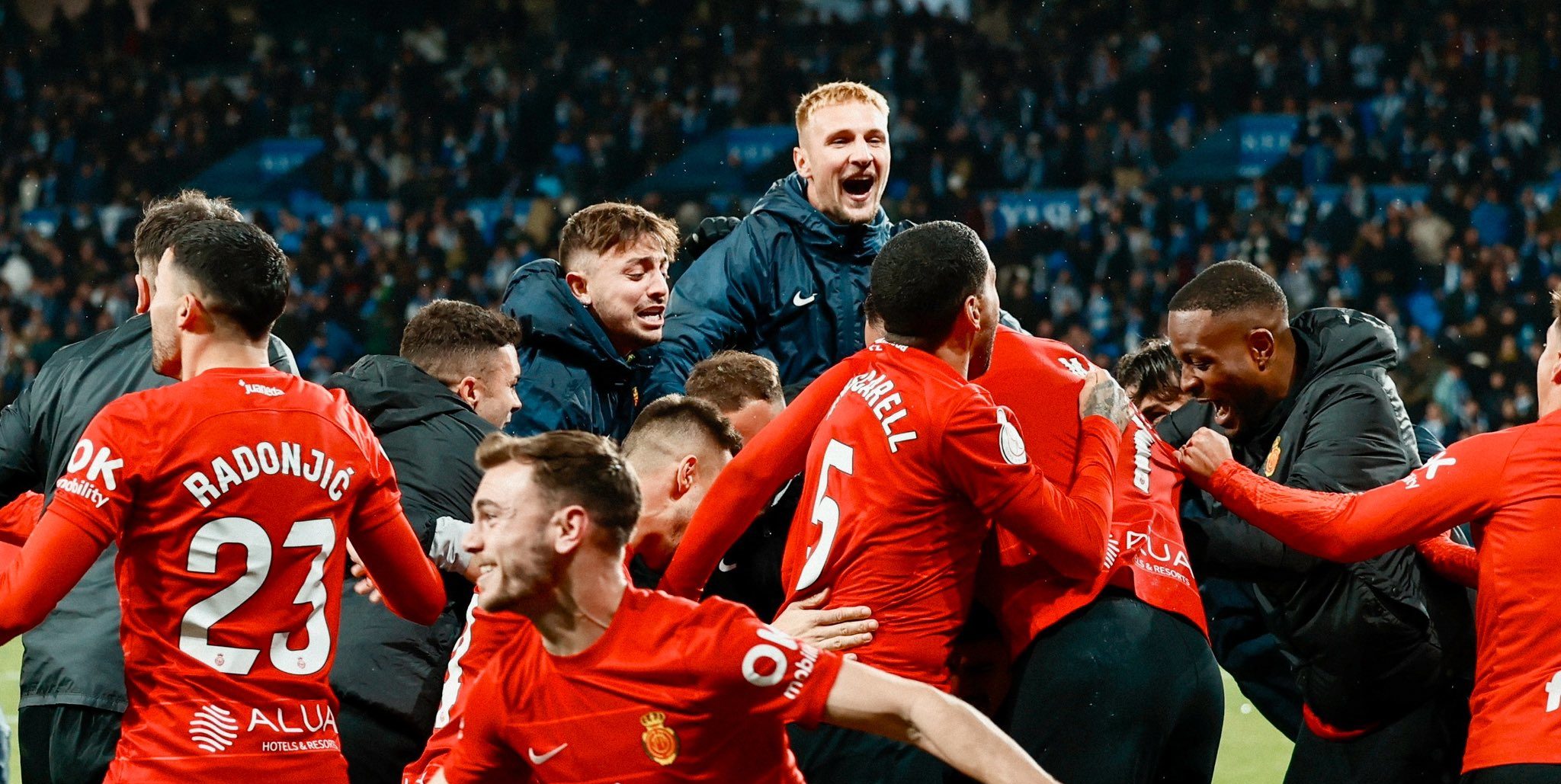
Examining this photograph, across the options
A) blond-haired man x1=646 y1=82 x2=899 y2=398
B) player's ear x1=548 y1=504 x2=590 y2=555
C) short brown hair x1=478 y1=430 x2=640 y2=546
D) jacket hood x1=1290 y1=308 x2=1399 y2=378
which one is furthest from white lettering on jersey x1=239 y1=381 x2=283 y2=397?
jacket hood x1=1290 y1=308 x2=1399 y2=378

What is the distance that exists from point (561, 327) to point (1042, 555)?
2.17 m

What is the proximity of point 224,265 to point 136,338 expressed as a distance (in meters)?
0.92

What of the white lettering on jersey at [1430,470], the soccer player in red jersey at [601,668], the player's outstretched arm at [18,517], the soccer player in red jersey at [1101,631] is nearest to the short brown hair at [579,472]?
the soccer player in red jersey at [601,668]

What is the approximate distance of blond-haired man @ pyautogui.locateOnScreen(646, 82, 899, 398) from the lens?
577 centimetres

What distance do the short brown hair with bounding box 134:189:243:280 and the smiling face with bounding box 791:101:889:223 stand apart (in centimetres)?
216

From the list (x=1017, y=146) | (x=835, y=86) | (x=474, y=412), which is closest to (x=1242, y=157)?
(x=1017, y=146)

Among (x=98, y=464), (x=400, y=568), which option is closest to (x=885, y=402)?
(x=400, y=568)

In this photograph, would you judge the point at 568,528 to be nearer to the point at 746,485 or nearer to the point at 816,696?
the point at 816,696

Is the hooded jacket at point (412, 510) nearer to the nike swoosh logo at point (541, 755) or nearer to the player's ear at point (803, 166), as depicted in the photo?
the nike swoosh logo at point (541, 755)

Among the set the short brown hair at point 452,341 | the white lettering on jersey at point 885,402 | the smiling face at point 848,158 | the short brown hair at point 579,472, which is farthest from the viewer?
the smiling face at point 848,158

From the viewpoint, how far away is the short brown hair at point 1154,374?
5.92m

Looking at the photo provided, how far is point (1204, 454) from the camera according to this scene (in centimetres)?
435

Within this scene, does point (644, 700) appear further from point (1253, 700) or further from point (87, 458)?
point (1253, 700)

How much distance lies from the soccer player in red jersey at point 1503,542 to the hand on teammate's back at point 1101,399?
51cm
